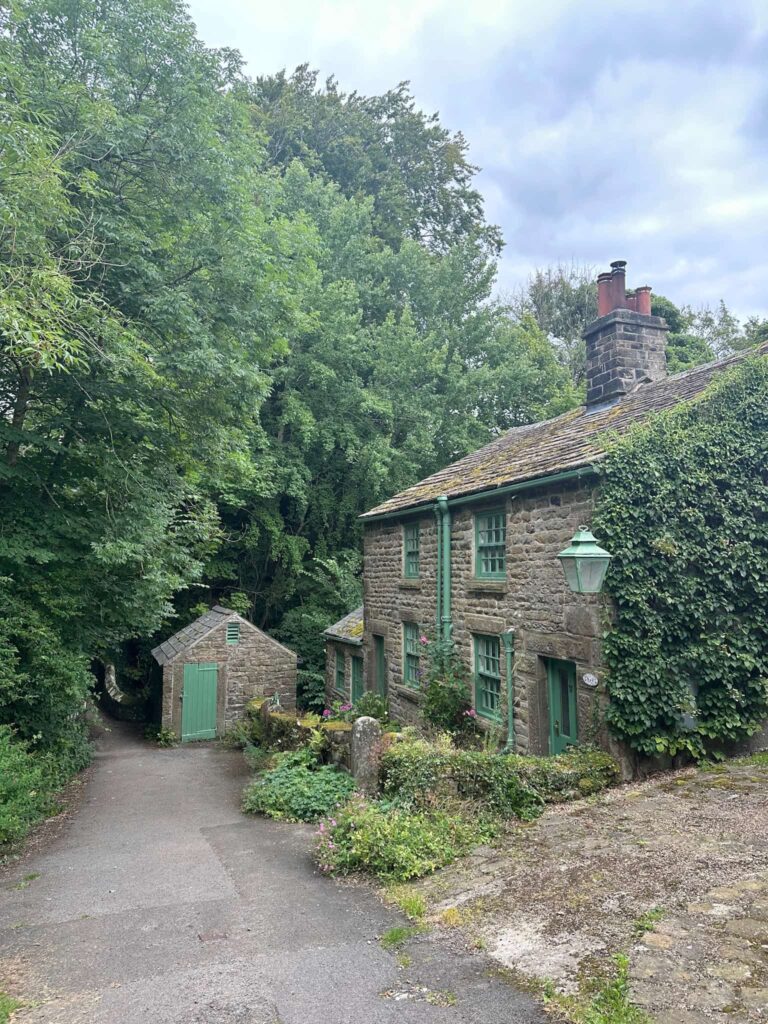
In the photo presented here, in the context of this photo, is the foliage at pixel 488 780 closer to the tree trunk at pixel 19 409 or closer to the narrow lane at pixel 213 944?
the narrow lane at pixel 213 944

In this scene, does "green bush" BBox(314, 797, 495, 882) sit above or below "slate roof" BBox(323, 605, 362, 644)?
below

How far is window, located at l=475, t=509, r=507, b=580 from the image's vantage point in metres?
11.5

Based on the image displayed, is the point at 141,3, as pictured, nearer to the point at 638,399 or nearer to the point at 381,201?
the point at 638,399

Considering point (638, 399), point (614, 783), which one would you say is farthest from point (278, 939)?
point (638, 399)

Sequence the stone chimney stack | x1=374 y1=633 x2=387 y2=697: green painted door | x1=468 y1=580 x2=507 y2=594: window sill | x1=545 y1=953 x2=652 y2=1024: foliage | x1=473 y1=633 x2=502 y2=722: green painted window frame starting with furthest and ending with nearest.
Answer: x1=374 y1=633 x2=387 y2=697: green painted door
the stone chimney stack
x1=473 y1=633 x2=502 y2=722: green painted window frame
x1=468 y1=580 x2=507 y2=594: window sill
x1=545 y1=953 x2=652 y2=1024: foliage

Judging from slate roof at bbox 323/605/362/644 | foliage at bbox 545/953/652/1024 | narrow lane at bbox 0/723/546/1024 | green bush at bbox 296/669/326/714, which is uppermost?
slate roof at bbox 323/605/362/644

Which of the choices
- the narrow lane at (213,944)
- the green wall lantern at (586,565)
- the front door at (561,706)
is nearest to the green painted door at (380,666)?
the front door at (561,706)

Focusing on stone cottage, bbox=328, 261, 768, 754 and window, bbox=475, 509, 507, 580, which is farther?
window, bbox=475, 509, 507, 580

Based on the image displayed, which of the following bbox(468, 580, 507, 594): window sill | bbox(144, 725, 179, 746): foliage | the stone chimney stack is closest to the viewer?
bbox(468, 580, 507, 594): window sill

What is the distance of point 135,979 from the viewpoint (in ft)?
16.0

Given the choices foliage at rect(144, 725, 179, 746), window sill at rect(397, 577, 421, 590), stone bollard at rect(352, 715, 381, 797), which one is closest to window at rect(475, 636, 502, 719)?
window sill at rect(397, 577, 421, 590)

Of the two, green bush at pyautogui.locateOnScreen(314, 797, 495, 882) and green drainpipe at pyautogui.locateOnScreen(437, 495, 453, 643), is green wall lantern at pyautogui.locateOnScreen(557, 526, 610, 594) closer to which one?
green bush at pyautogui.locateOnScreen(314, 797, 495, 882)

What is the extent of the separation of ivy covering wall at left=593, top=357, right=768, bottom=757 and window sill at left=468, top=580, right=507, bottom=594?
2.66 metres

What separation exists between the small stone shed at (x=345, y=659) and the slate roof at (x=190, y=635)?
294 cm
